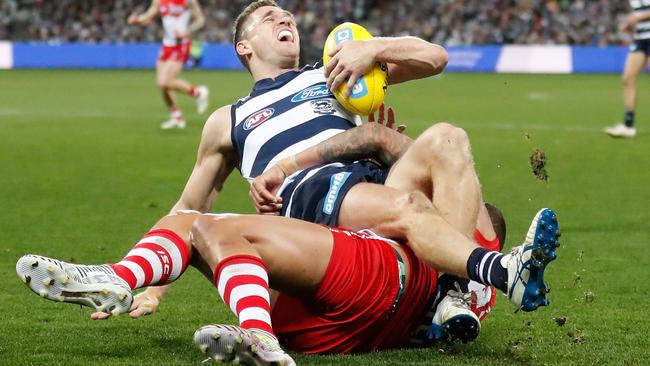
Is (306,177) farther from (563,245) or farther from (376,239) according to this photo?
(563,245)

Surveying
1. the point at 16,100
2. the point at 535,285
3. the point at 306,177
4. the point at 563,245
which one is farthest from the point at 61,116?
the point at 535,285

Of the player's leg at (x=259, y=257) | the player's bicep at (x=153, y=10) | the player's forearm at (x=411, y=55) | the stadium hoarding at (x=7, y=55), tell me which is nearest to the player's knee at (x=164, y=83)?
the player's bicep at (x=153, y=10)

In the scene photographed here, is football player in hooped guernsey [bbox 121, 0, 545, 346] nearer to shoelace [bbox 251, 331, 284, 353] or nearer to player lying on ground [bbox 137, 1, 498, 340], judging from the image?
player lying on ground [bbox 137, 1, 498, 340]

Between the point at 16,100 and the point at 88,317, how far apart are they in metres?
17.9

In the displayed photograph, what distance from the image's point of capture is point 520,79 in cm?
2947

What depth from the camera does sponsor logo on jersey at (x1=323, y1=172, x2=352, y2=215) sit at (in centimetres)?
491

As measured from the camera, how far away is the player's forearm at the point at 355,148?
16.9ft

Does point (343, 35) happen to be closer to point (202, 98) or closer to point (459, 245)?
point (459, 245)

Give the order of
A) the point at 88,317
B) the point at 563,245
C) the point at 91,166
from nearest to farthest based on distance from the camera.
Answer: the point at 88,317
the point at 563,245
the point at 91,166

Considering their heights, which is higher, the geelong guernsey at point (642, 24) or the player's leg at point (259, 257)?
the player's leg at point (259, 257)

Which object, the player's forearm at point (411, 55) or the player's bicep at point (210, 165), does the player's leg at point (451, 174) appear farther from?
the player's bicep at point (210, 165)

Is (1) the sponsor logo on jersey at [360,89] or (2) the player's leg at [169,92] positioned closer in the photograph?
(1) the sponsor logo on jersey at [360,89]

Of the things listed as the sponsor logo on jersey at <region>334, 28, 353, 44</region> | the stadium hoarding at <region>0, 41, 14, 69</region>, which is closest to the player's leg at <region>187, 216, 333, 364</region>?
the sponsor logo on jersey at <region>334, 28, 353, 44</region>

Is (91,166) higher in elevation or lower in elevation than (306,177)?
lower
